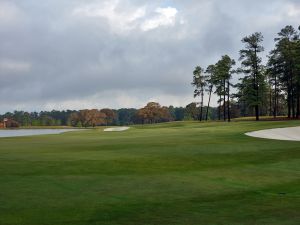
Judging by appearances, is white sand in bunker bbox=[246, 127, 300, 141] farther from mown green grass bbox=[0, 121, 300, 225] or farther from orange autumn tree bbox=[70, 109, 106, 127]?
orange autumn tree bbox=[70, 109, 106, 127]

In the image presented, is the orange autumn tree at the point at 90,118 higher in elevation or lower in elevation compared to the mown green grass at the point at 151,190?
higher

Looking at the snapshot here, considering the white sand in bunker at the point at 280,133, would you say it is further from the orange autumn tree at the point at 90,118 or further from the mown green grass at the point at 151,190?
the orange autumn tree at the point at 90,118

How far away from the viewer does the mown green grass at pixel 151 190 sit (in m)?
9.44

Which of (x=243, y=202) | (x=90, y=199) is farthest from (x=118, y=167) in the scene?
(x=243, y=202)

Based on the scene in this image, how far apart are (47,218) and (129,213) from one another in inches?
72.2

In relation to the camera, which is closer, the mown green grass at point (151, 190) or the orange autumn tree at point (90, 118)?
the mown green grass at point (151, 190)

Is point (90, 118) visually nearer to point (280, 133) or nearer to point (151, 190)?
point (280, 133)

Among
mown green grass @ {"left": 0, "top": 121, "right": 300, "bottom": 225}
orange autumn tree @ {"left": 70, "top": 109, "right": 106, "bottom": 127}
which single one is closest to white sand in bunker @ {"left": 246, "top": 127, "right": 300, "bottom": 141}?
mown green grass @ {"left": 0, "top": 121, "right": 300, "bottom": 225}

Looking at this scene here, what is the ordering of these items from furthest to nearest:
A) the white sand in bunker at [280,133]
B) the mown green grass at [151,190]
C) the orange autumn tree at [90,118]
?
the orange autumn tree at [90,118] < the white sand in bunker at [280,133] < the mown green grass at [151,190]

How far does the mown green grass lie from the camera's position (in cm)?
944

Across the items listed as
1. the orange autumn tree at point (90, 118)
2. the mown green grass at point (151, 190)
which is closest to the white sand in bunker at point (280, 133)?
the mown green grass at point (151, 190)

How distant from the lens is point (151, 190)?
1259 centimetres

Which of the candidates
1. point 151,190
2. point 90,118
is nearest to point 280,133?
point 151,190

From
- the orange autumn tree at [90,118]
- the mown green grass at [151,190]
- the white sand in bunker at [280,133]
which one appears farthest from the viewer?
the orange autumn tree at [90,118]
